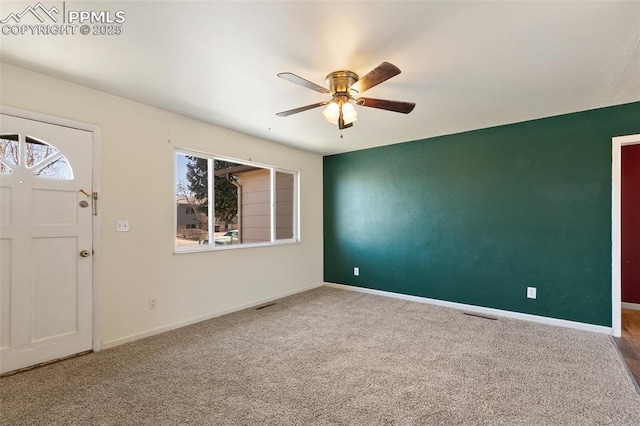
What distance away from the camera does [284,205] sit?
502 centimetres

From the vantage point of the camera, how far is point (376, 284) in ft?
16.2

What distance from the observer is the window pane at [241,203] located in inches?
158

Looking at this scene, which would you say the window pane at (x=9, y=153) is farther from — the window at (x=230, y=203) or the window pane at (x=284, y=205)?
the window pane at (x=284, y=205)

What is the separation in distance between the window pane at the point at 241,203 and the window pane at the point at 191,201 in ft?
0.57

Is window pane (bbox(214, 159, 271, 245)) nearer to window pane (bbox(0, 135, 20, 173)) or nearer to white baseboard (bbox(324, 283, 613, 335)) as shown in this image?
window pane (bbox(0, 135, 20, 173))

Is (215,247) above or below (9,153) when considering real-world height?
below

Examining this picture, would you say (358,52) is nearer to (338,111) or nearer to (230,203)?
(338,111)

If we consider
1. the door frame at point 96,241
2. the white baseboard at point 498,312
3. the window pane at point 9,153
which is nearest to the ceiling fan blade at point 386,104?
the door frame at point 96,241

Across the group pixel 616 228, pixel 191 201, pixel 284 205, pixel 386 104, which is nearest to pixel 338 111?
pixel 386 104

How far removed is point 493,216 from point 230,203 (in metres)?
3.57

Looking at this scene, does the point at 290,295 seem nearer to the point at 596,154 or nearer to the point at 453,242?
the point at 453,242

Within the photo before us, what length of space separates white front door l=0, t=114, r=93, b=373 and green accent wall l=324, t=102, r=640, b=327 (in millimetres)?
3699

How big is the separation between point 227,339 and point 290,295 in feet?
6.01

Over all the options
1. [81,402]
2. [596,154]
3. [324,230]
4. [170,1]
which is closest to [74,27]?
[170,1]
